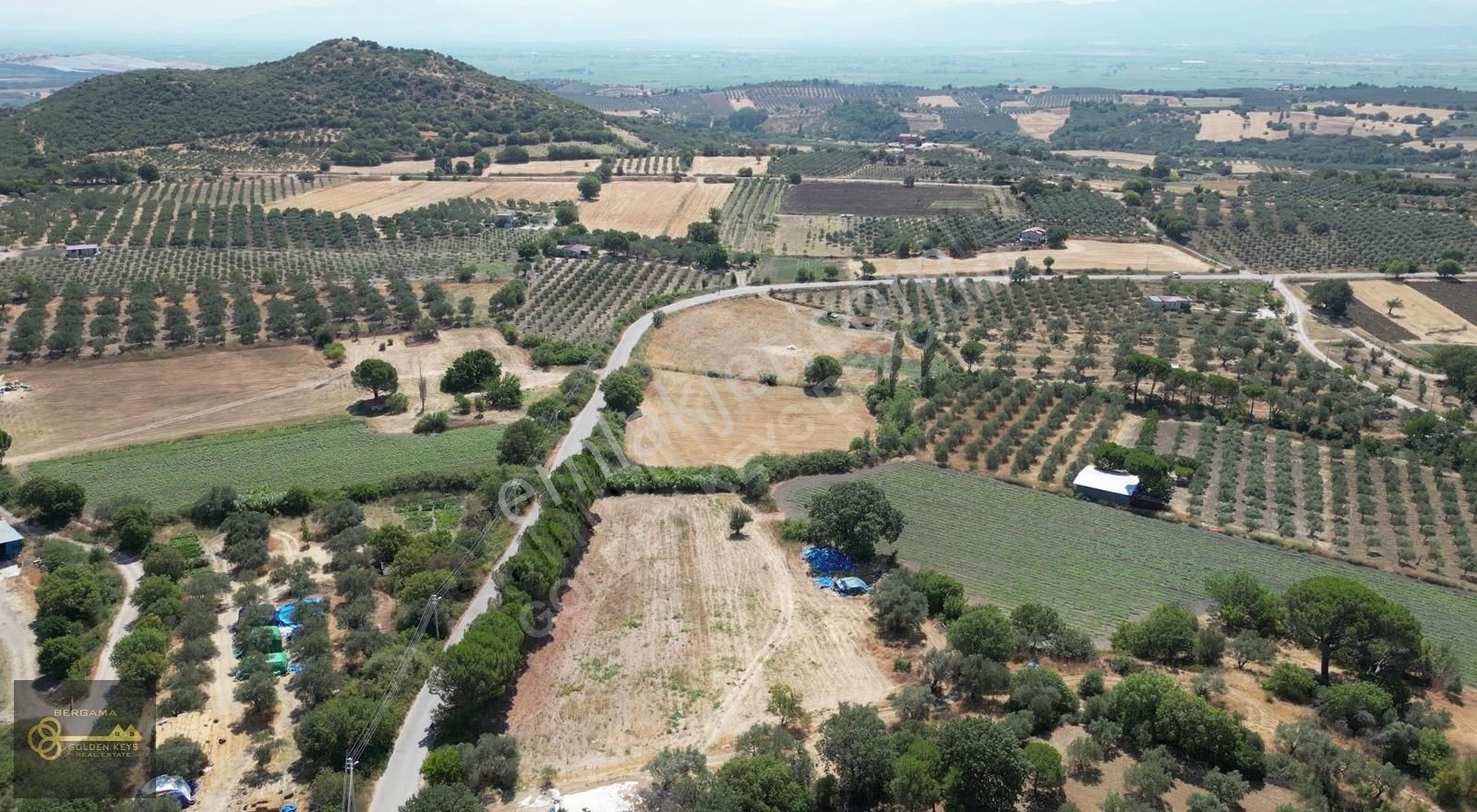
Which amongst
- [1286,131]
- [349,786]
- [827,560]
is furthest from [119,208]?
[1286,131]

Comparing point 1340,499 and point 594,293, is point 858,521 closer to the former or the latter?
point 1340,499

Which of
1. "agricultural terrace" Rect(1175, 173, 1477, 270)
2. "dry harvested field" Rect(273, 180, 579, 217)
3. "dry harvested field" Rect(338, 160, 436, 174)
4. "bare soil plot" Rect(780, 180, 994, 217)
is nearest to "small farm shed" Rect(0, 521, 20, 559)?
"dry harvested field" Rect(273, 180, 579, 217)

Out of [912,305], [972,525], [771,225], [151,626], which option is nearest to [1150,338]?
[912,305]

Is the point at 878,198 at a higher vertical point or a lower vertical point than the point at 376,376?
higher

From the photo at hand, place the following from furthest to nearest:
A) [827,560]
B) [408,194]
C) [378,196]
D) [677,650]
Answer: [408,194], [378,196], [827,560], [677,650]

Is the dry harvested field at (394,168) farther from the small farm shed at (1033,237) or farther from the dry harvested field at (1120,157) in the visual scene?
the dry harvested field at (1120,157)

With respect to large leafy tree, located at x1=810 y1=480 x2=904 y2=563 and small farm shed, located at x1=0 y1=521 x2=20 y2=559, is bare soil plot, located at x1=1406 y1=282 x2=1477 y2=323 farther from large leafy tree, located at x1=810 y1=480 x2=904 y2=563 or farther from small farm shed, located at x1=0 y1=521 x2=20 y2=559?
small farm shed, located at x1=0 y1=521 x2=20 y2=559

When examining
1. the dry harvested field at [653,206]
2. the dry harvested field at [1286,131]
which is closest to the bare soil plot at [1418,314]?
the dry harvested field at [653,206]
